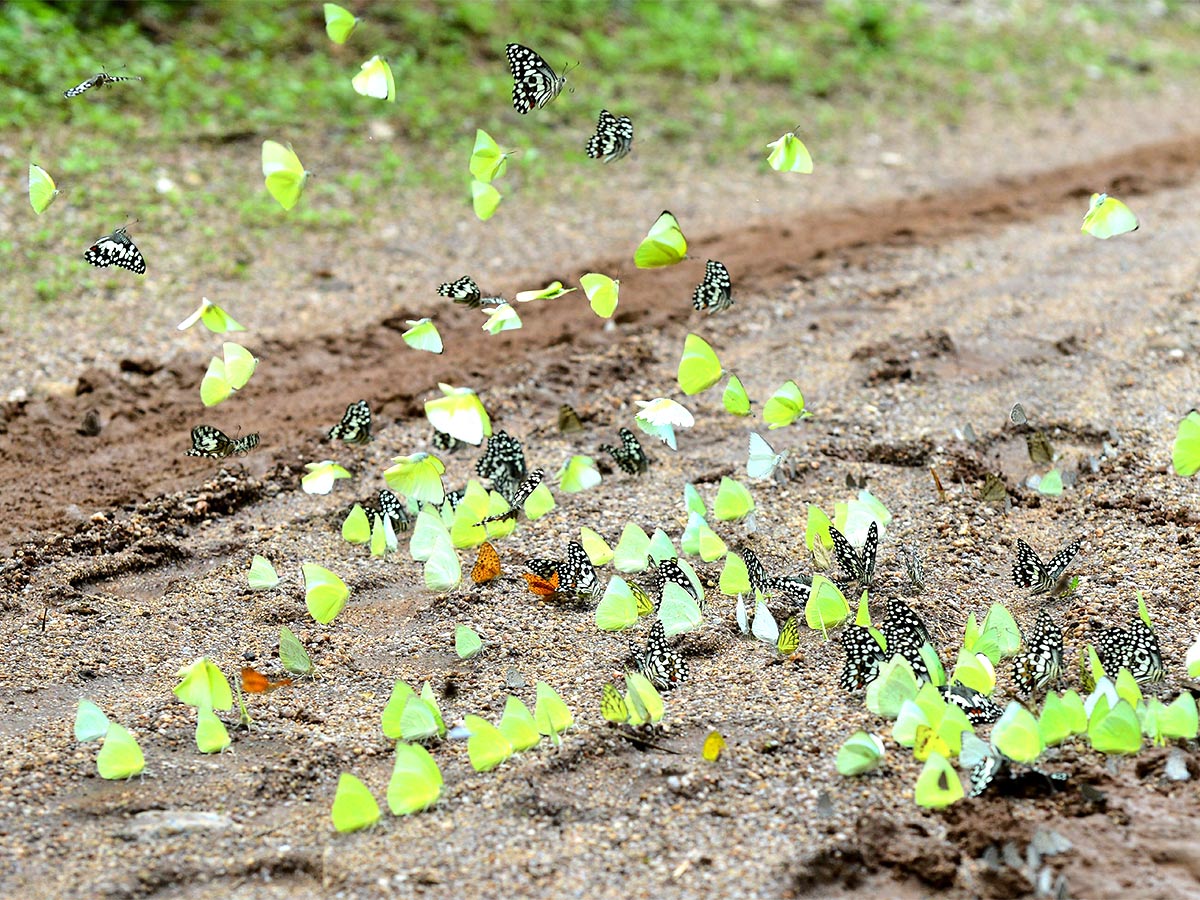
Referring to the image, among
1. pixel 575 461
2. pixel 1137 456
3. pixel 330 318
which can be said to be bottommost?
pixel 330 318

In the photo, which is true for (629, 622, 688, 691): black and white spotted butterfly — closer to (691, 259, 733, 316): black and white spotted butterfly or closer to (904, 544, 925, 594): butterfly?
(904, 544, 925, 594): butterfly

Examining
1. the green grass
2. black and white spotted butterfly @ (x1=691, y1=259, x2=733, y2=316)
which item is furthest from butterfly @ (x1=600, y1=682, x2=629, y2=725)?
the green grass

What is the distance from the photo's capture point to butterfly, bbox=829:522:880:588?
120 inches

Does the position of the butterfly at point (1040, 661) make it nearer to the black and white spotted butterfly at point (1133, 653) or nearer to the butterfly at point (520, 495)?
the black and white spotted butterfly at point (1133, 653)

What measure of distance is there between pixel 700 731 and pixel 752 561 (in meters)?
0.69

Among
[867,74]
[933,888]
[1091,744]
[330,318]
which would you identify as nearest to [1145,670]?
[1091,744]

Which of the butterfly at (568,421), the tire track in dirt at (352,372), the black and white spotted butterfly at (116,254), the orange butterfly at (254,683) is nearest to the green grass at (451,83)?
the tire track in dirt at (352,372)

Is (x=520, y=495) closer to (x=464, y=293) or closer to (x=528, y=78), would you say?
(x=464, y=293)

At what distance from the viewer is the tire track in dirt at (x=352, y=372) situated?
3742mm

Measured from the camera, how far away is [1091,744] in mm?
2422

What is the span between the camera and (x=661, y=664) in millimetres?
2742

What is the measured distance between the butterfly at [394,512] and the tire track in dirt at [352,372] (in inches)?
20.0

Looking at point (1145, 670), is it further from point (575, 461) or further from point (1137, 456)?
point (575, 461)

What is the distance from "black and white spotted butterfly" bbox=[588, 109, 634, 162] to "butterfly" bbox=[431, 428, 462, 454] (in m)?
1.00
